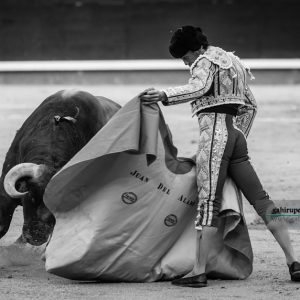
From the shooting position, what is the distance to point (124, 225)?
4.16 metres

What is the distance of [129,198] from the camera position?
13.8ft

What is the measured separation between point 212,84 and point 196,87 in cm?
8

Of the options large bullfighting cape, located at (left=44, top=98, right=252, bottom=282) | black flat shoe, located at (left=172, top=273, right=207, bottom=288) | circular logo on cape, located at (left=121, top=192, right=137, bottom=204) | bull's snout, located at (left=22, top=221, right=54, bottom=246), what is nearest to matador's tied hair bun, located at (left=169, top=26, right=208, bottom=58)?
large bullfighting cape, located at (left=44, top=98, right=252, bottom=282)

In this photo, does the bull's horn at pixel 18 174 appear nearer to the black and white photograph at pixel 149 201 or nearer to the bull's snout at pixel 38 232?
the black and white photograph at pixel 149 201

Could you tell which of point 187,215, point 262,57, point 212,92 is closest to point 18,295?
point 187,215

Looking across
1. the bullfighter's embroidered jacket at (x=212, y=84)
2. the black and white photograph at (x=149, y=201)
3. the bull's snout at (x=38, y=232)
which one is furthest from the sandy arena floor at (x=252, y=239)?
the bullfighter's embroidered jacket at (x=212, y=84)

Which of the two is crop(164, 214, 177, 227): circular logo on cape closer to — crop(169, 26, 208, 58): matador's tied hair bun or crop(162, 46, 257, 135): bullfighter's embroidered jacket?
crop(162, 46, 257, 135): bullfighter's embroidered jacket

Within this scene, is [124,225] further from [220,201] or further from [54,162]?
[54,162]

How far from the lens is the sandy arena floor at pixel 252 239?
3.97 metres

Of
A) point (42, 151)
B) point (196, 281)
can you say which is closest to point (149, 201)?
point (196, 281)

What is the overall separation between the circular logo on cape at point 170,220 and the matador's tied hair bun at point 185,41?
2.14 feet

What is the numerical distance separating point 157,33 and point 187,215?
13132mm

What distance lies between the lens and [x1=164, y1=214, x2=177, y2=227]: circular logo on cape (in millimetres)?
4220

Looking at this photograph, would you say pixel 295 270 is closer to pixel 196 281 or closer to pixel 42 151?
pixel 196 281
